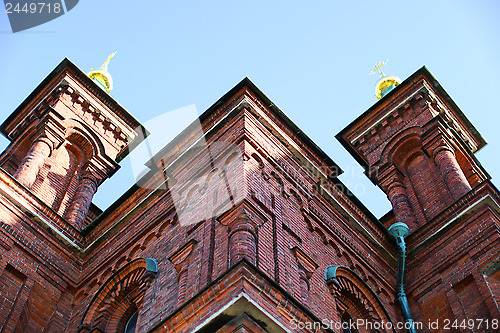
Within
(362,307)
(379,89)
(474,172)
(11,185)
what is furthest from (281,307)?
(379,89)

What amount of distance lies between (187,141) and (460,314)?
6.53m

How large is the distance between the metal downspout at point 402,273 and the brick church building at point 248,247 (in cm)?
3

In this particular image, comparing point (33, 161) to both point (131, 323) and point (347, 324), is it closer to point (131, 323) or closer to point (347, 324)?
point (131, 323)

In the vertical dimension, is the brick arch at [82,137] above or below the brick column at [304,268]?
above

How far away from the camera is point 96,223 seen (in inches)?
601

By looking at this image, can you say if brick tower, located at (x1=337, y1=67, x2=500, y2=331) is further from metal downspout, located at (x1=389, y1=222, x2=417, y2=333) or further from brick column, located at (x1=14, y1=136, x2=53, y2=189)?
brick column, located at (x1=14, y1=136, x2=53, y2=189)

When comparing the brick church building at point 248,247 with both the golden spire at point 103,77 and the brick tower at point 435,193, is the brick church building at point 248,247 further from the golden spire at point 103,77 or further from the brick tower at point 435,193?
the golden spire at point 103,77

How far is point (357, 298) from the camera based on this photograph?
492 inches

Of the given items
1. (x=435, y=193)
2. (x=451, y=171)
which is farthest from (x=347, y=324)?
(x=451, y=171)

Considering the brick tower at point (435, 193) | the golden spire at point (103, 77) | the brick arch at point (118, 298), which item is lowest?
the brick arch at point (118, 298)

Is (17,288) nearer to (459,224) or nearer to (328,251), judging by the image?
(328,251)

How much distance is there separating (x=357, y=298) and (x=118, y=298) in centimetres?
417

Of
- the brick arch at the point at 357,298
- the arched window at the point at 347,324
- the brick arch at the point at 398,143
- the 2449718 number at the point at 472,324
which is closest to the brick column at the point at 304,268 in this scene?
the brick arch at the point at 357,298

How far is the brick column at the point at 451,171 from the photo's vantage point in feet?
53.7
